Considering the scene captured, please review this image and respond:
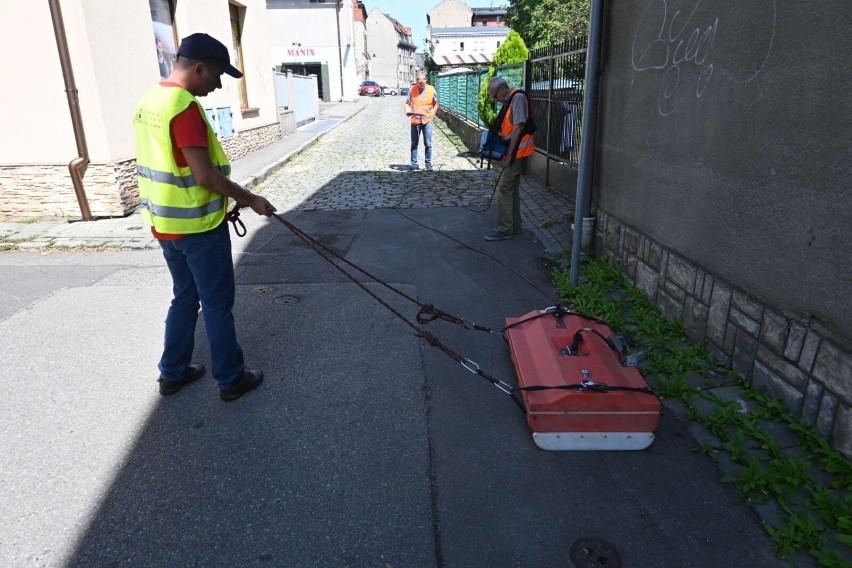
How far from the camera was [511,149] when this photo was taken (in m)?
6.99

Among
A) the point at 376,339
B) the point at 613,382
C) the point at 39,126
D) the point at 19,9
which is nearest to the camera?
the point at 613,382

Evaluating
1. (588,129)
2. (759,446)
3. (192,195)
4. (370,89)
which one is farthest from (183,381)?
(370,89)

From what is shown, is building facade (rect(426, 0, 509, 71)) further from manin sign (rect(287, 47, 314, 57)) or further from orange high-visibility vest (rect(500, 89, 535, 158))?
orange high-visibility vest (rect(500, 89, 535, 158))

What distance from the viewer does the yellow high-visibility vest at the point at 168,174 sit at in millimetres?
3113

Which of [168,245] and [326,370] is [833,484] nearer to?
[326,370]

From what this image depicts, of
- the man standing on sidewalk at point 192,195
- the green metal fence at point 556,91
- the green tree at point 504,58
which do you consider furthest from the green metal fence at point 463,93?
the man standing on sidewalk at point 192,195

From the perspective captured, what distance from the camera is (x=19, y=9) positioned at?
25.6 feet

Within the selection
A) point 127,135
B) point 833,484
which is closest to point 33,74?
point 127,135

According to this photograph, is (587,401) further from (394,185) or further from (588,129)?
(394,185)

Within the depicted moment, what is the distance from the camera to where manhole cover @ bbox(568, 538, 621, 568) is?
97.3 inches

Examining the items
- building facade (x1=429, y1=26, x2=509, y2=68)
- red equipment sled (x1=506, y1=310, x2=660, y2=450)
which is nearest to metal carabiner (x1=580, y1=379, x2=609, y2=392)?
red equipment sled (x1=506, y1=310, x2=660, y2=450)

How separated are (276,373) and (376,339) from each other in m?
0.85

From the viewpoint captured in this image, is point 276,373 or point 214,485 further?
point 276,373

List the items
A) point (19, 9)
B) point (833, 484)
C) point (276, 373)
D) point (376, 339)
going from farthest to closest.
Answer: point (19, 9) < point (376, 339) < point (276, 373) < point (833, 484)
